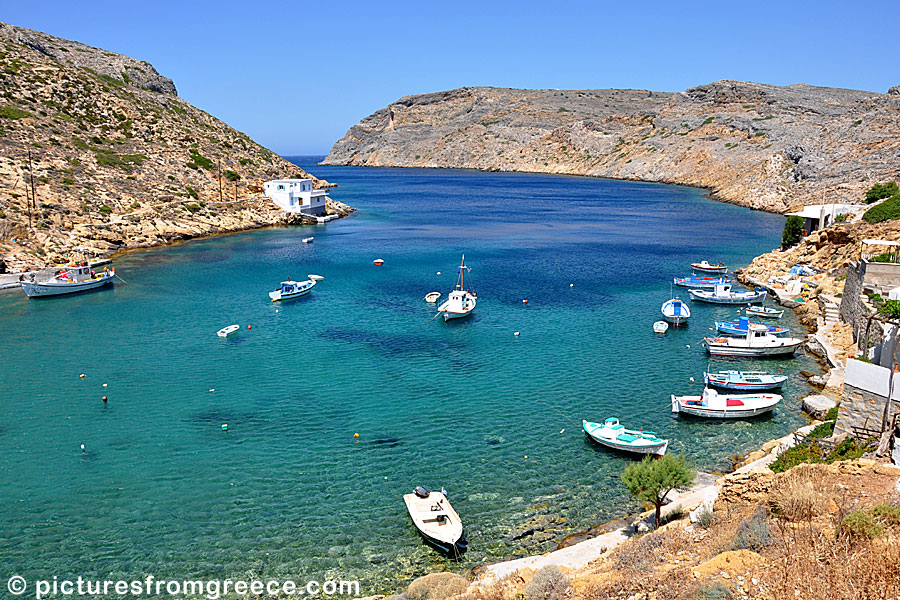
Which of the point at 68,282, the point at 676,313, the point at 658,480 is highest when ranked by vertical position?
the point at 68,282

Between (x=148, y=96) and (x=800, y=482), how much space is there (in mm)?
122191

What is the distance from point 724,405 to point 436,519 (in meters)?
15.8

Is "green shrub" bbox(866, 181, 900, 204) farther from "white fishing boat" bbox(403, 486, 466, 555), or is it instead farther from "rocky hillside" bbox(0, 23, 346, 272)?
"rocky hillside" bbox(0, 23, 346, 272)

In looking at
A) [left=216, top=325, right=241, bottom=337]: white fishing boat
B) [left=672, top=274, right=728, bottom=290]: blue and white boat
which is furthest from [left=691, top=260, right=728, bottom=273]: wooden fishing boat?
[left=216, top=325, right=241, bottom=337]: white fishing boat

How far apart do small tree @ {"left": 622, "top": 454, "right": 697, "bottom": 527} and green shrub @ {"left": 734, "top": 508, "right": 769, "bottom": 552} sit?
6401 mm

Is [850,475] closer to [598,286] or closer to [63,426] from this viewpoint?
[63,426]

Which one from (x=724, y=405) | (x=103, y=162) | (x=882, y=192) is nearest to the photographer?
(x=724, y=405)

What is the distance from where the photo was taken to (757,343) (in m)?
37.2

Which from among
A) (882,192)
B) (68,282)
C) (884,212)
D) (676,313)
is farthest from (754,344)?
(68,282)

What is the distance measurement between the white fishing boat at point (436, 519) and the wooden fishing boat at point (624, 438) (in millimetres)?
7769

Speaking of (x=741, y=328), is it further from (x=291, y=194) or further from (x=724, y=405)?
(x=291, y=194)

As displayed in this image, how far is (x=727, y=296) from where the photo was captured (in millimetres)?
49344

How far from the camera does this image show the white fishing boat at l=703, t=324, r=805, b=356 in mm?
36812

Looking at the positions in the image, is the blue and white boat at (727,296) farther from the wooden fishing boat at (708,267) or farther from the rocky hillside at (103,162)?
the rocky hillside at (103,162)
